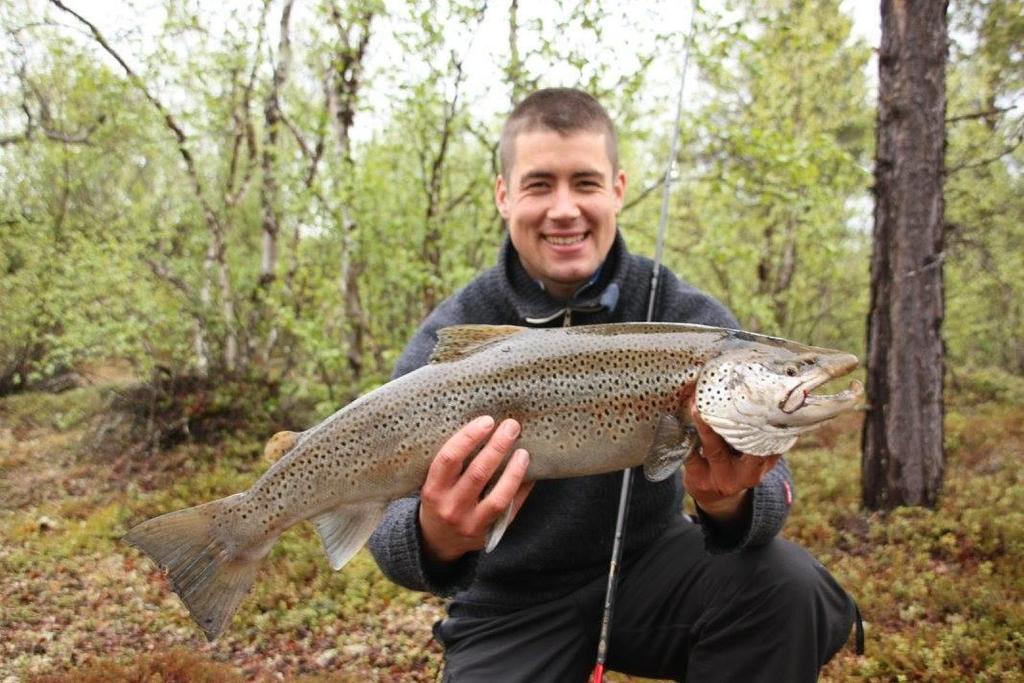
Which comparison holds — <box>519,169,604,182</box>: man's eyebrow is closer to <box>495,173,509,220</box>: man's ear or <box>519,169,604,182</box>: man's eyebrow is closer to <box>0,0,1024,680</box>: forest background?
<box>495,173,509,220</box>: man's ear

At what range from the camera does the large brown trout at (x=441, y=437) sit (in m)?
2.55

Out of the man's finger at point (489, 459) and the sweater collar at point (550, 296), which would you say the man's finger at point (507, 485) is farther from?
the sweater collar at point (550, 296)

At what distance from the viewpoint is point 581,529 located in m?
3.38

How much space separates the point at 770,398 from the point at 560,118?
1947 mm

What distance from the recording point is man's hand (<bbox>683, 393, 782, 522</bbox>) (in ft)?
8.29

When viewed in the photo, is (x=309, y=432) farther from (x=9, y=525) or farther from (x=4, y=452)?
(x=4, y=452)

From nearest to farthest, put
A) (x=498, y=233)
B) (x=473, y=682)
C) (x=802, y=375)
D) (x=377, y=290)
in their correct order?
(x=802, y=375), (x=473, y=682), (x=498, y=233), (x=377, y=290)

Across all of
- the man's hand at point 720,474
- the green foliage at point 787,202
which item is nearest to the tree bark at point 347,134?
the green foliage at point 787,202

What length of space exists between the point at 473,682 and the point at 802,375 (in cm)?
197

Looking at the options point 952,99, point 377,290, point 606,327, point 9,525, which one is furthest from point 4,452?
point 952,99

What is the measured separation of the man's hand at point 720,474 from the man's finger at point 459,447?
759mm

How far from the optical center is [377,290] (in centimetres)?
1030

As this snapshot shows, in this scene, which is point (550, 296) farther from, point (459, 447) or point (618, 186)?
point (459, 447)

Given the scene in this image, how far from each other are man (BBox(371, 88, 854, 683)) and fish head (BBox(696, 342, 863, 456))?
0.11 m
